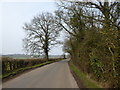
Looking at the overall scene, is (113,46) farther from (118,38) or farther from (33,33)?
(33,33)

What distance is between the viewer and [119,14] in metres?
12.1

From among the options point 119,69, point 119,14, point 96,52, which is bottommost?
point 119,69

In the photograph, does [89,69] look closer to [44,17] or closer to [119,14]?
[119,14]

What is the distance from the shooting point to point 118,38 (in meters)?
8.72

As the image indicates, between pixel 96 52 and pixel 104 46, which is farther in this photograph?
pixel 96 52

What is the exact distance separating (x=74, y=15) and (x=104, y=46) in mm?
8863

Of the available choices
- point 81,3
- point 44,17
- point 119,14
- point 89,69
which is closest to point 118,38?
point 119,14

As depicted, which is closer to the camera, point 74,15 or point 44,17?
point 74,15

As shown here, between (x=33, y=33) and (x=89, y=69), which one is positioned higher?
(x=33, y=33)

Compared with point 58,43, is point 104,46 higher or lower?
lower

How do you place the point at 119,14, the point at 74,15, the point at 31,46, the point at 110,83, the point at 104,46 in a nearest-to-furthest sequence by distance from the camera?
the point at 110,83, the point at 104,46, the point at 119,14, the point at 74,15, the point at 31,46

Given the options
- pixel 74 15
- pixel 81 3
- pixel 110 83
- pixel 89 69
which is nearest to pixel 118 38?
pixel 110 83

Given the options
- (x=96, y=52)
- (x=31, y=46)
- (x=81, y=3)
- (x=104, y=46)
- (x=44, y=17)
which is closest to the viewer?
(x=104, y=46)

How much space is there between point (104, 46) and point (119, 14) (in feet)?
10.8
